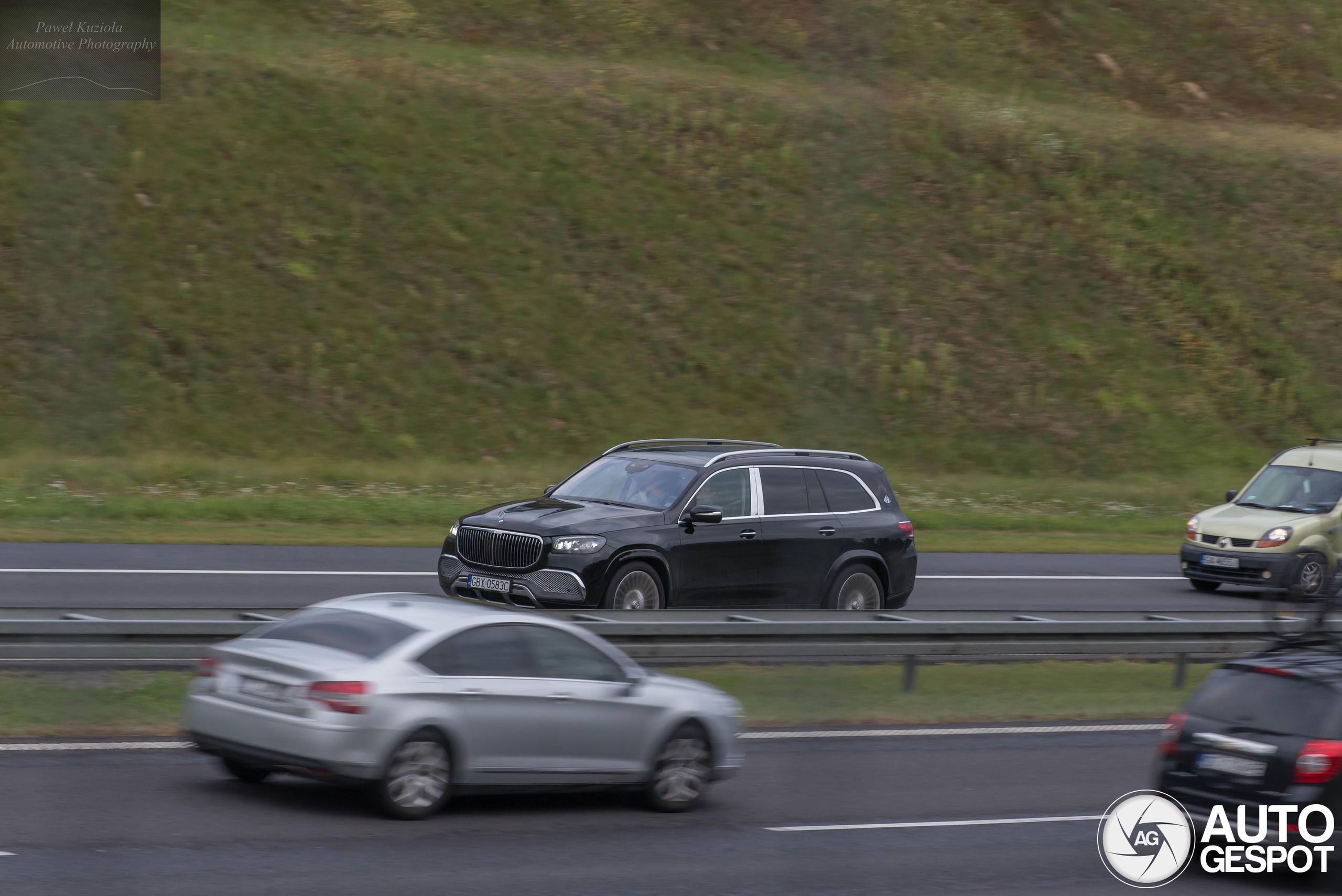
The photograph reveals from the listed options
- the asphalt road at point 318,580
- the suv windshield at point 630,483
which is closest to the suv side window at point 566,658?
the suv windshield at point 630,483

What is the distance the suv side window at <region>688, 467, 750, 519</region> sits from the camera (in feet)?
49.7

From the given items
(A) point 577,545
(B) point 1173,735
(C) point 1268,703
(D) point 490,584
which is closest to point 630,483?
(A) point 577,545

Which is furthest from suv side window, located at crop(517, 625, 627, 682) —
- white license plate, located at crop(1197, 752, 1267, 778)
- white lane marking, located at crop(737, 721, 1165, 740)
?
white license plate, located at crop(1197, 752, 1267, 778)

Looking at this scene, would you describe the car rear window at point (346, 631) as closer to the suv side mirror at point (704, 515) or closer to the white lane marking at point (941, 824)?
the white lane marking at point (941, 824)

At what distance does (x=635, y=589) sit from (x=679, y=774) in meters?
4.95

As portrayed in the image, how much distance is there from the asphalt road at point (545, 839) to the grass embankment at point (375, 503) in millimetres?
13231

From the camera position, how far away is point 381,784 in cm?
839

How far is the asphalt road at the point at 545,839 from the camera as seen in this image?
7.19m

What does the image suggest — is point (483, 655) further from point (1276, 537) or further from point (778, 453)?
point (1276, 537)

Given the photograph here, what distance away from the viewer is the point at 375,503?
26391 mm

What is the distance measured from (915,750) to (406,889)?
5.47 metres

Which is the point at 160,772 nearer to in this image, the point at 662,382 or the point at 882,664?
the point at 882,664

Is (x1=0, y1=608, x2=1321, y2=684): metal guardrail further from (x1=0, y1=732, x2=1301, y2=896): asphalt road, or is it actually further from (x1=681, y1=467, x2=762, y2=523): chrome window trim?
(x1=681, y1=467, x2=762, y2=523): chrome window trim

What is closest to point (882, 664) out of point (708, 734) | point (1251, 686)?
point (708, 734)
